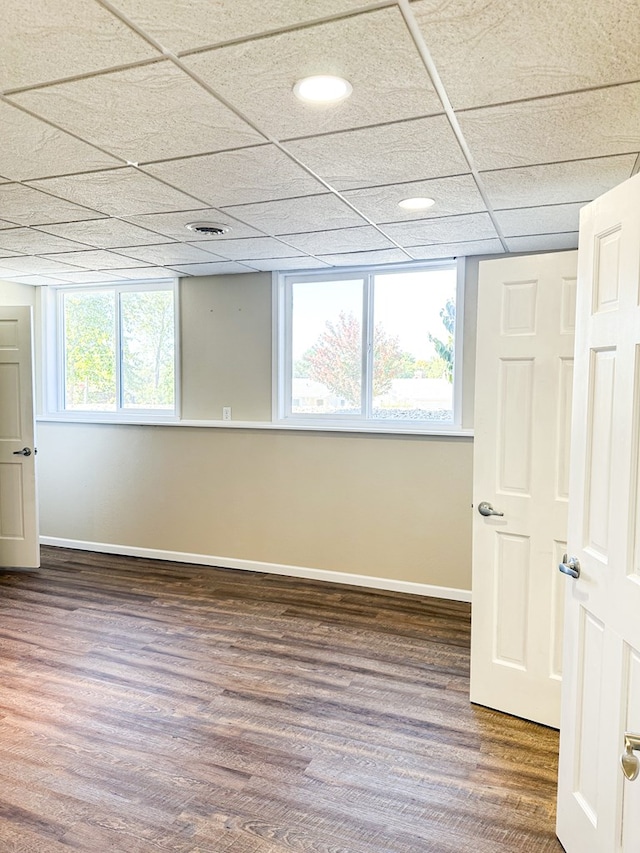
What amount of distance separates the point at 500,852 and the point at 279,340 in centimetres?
358

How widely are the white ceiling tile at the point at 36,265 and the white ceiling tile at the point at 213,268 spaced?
848 mm

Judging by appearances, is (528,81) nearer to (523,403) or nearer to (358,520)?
(523,403)

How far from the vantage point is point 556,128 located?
1939mm

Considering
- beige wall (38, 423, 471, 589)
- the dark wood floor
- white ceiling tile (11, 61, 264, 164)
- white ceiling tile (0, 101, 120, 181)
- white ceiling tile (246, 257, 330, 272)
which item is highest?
white ceiling tile (246, 257, 330, 272)

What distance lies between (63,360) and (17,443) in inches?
44.2

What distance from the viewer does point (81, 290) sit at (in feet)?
17.5

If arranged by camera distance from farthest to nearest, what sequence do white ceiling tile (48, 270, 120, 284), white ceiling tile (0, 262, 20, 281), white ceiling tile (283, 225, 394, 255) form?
white ceiling tile (48, 270, 120, 284), white ceiling tile (0, 262, 20, 281), white ceiling tile (283, 225, 394, 255)

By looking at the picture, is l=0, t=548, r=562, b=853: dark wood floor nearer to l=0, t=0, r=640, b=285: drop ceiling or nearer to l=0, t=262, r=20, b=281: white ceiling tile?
l=0, t=0, r=640, b=285: drop ceiling

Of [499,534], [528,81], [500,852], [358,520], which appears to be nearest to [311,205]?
[528,81]

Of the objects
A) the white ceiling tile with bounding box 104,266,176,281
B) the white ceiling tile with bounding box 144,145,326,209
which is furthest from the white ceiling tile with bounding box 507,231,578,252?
the white ceiling tile with bounding box 104,266,176,281

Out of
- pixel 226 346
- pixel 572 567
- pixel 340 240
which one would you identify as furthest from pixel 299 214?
pixel 572 567

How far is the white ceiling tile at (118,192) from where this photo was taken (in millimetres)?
2455

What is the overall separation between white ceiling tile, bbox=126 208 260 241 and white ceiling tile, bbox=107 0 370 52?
4.90 feet

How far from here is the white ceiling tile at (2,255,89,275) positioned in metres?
4.17
